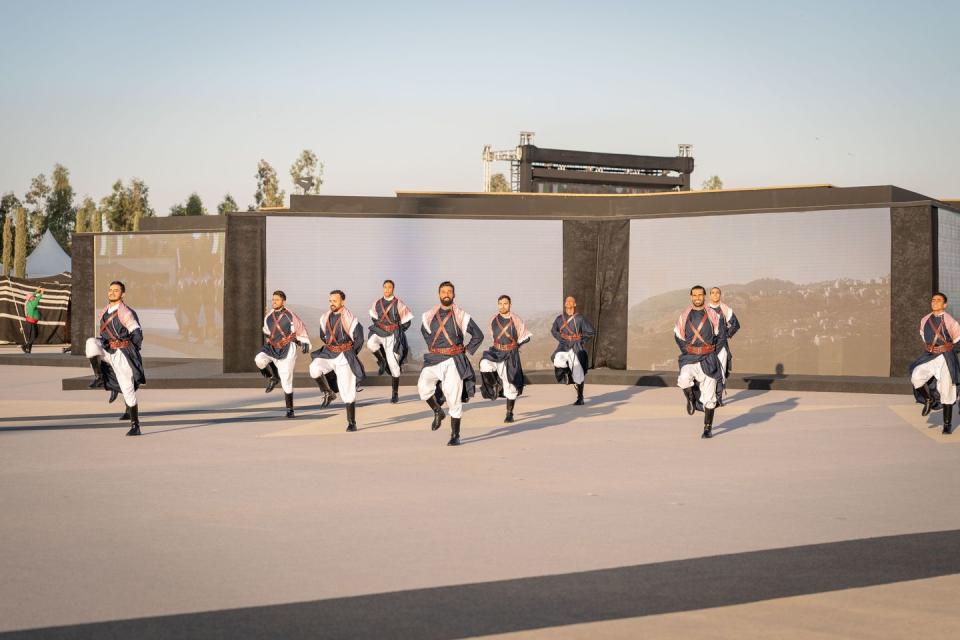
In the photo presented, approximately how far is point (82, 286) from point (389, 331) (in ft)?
42.1

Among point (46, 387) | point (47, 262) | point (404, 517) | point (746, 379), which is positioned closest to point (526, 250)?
point (746, 379)

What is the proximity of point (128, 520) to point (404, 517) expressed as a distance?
6.35ft

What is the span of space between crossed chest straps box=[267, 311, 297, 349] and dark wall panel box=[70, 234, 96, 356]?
13197 millimetres

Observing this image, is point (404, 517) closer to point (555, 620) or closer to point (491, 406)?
point (555, 620)

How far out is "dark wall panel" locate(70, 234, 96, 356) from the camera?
2716cm

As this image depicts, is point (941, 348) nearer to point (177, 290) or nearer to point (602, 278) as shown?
point (602, 278)

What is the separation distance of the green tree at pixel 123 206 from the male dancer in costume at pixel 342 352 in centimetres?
6162

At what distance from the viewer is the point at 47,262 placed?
182 ft

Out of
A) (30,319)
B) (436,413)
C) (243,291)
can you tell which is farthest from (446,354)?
(30,319)

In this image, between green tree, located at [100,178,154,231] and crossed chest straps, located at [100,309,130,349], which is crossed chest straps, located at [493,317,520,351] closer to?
crossed chest straps, located at [100,309,130,349]

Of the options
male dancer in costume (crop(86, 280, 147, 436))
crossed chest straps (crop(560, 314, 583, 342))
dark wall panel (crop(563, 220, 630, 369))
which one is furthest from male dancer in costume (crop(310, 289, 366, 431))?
dark wall panel (crop(563, 220, 630, 369))

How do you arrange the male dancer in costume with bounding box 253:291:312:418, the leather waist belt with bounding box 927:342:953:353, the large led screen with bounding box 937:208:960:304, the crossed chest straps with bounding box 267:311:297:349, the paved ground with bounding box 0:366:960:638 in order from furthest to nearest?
the large led screen with bounding box 937:208:960:304 < the crossed chest straps with bounding box 267:311:297:349 < the male dancer in costume with bounding box 253:291:312:418 < the leather waist belt with bounding box 927:342:953:353 < the paved ground with bounding box 0:366:960:638

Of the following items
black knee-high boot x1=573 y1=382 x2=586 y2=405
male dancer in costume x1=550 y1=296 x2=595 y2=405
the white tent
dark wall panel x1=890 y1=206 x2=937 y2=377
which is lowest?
black knee-high boot x1=573 y1=382 x2=586 y2=405

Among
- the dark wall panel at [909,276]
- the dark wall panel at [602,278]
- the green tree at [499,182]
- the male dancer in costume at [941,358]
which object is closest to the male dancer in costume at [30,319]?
the dark wall panel at [602,278]
